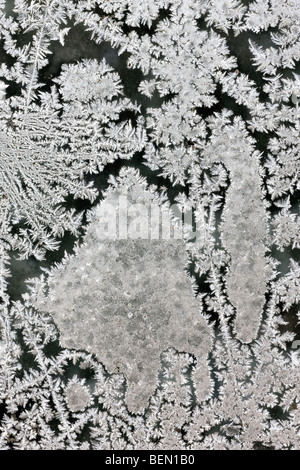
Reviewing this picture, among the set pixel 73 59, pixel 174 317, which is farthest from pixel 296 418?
pixel 73 59

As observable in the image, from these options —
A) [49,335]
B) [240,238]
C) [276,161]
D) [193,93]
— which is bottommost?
[49,335]

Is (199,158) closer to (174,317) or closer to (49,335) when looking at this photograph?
(174,317)

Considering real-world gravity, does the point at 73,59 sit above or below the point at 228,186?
above

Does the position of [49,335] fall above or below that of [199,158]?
below
